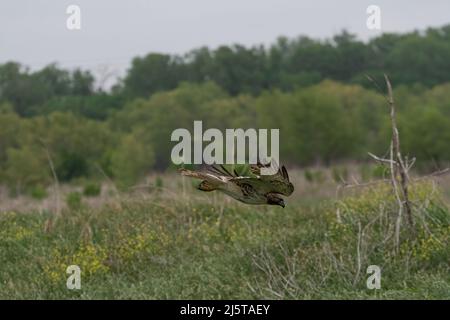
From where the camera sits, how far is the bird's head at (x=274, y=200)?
2.43m

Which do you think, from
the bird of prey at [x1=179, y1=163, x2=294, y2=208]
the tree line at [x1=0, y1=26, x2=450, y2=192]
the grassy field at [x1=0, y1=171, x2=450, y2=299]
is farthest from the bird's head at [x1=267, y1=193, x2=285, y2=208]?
the tree line at [x1=0, y1=26, x2=450, y2=192]

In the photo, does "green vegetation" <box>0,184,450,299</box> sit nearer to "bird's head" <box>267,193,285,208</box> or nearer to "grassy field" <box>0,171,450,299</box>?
"grassy field" <box>0,171,450,299</box>

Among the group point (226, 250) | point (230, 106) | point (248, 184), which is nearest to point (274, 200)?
point (248, 184)

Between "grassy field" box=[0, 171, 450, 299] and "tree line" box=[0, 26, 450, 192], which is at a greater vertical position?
"tree line" box=[0, 26, 450, 192]

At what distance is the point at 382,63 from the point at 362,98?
4462 mm

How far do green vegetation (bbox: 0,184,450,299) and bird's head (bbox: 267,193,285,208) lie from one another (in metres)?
4.17

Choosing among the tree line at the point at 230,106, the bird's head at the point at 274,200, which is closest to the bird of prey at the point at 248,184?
the bird's head at the point at 274,200

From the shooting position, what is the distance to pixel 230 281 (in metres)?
7.20

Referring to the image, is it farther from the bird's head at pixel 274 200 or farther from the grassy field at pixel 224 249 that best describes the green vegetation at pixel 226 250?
the bird's head at pixel 274 200

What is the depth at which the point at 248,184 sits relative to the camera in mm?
2416

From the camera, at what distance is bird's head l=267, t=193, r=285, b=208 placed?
7.97ft

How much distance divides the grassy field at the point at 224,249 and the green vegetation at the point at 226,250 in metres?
0.01

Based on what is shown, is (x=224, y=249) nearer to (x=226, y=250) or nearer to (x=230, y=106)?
(x=226, y=250)

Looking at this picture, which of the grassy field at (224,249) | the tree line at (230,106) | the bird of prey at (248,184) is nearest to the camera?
the bird of prey at (248,184)
